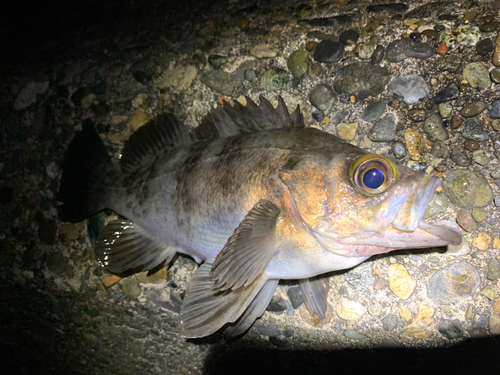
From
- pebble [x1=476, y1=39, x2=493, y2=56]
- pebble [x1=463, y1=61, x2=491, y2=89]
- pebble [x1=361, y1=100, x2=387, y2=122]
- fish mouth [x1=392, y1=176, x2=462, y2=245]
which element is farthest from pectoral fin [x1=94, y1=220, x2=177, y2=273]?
pebble [x1=476, y1=39, x2=493, y2=56]

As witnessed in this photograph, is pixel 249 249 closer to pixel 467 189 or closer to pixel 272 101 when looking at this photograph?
pixel 272 101

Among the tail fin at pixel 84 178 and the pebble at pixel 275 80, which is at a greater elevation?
the pebble at pixel 275 80

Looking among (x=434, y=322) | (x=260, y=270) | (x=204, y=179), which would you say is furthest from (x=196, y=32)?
(x=434, y=322)

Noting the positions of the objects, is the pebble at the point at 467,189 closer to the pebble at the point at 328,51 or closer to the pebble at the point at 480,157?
the pebble at the point at 480,157

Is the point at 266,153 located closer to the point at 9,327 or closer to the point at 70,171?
the point at 70,171

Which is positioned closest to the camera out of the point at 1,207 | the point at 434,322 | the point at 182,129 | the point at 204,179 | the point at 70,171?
the point at 204,179

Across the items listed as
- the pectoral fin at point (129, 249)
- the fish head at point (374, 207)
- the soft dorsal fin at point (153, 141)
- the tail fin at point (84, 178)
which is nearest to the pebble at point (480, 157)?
the fish head at point (374, 207)
